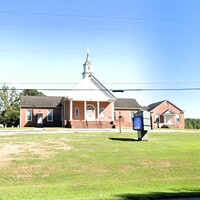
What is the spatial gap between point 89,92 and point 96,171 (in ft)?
98.8

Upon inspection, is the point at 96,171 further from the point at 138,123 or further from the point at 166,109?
the point at 166,109

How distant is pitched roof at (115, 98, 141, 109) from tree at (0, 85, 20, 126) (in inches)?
844

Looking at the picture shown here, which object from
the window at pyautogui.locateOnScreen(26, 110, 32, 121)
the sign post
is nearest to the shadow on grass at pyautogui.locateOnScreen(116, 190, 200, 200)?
the sign post

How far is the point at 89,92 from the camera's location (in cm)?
4212

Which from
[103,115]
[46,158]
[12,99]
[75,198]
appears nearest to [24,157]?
[46,158]

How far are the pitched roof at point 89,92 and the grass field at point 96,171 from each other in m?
23.4

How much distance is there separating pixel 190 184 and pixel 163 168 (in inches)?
97.4

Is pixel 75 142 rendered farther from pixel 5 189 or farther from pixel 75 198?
pixel 75 198

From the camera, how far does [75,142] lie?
18922 millimetres

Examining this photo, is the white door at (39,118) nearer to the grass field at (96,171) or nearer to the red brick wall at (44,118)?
the red brick wall at (44,118)

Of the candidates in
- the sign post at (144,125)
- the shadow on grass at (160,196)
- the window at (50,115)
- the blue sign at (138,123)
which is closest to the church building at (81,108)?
the window at (50,115)

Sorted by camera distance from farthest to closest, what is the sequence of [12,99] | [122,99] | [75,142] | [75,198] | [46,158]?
[12,99], [122,99], [75,142], [46,158], [75,198]

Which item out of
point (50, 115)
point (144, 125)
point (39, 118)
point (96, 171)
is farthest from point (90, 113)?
point (96, 171)

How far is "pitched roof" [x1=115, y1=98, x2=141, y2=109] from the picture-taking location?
167 feet
